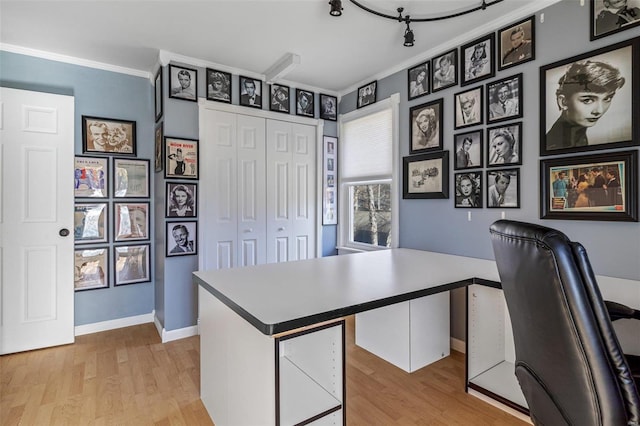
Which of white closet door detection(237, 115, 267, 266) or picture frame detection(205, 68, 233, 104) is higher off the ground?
picture frame detection(205, 68, 233, 104)

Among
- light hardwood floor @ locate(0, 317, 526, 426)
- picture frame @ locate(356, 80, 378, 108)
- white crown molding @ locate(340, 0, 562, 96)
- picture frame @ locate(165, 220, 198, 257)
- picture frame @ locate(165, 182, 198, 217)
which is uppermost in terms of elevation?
white crown molding @ locate(340, 0, 562, 96)

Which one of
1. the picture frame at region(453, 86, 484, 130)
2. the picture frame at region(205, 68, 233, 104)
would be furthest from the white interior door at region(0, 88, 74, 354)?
the picture frame at region(453, 86, 484, 130)

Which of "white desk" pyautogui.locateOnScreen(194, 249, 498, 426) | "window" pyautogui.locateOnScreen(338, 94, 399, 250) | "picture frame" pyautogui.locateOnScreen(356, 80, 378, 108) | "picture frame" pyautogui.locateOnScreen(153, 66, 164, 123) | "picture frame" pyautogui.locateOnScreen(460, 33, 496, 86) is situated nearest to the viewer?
"white desk" pyautogui.locateOnScreen(194, 249, 498, 426)

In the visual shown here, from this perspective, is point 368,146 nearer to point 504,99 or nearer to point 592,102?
point 504,99

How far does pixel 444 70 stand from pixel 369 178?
51.5 inches

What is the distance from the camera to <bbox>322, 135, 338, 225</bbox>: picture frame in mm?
3975

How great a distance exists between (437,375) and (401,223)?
1402 mm

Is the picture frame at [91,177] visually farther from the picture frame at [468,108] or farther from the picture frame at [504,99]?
the picture frame at [504,99]

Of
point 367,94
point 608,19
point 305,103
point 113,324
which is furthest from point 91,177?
point 608,19

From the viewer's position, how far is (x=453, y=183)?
9.04ft

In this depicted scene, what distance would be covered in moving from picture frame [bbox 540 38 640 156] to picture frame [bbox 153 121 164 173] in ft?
10.1

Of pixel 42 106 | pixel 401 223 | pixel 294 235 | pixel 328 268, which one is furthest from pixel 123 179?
pixel 401 223

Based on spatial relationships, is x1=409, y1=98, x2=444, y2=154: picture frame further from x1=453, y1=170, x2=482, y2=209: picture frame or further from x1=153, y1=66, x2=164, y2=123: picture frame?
x1=153, y1=66, x2=164, y2=123: picture frame

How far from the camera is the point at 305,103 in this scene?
3.80 meters
